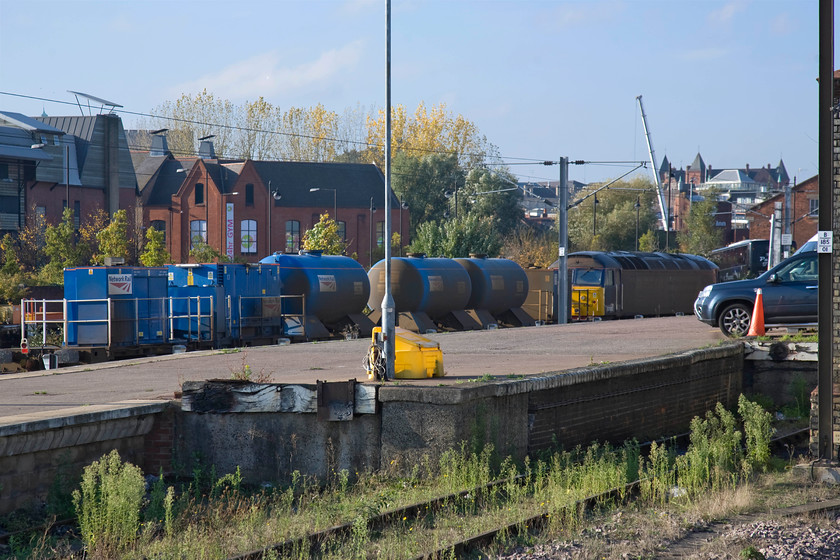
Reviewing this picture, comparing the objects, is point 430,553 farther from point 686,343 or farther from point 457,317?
point 457,317

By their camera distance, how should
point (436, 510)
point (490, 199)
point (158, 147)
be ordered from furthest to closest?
point (490, 199)
point (158, 147)
point (436, 510)

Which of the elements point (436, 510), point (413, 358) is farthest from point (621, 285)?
point (436, 510)

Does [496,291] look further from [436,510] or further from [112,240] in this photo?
[112,240]

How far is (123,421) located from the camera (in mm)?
10617

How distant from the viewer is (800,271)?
19328mm

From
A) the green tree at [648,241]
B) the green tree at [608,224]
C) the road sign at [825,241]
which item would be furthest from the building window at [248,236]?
the road sign at [825,241]

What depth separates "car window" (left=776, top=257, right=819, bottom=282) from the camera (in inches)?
750

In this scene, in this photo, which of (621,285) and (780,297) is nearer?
(780,297)

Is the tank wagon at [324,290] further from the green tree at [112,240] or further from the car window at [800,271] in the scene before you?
the green tree at [112,240]

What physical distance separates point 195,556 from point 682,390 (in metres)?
10.7

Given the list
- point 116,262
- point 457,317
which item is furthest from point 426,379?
point 457,317

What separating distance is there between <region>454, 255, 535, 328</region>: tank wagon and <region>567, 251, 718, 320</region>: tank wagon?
3.39 metres

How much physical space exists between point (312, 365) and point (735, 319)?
10.3m

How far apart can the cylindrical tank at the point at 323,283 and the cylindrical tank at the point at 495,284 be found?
17.0ft
